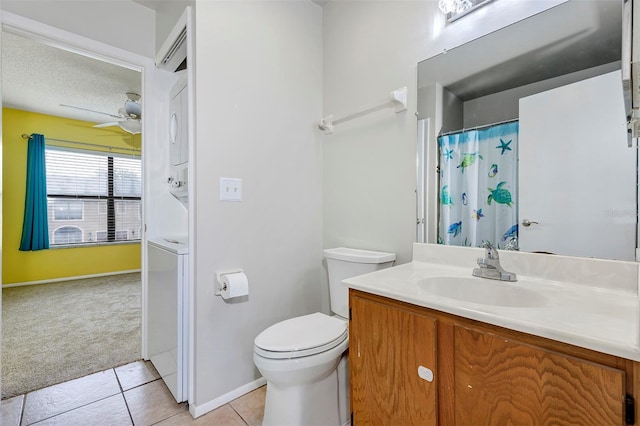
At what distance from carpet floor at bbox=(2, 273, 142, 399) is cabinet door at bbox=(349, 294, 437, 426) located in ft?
6.06

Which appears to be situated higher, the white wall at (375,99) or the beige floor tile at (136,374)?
the white wall at (375,99)

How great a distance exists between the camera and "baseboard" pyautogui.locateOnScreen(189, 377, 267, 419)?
1.46m

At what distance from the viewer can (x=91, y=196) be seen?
4535mm

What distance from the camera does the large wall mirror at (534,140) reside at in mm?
991

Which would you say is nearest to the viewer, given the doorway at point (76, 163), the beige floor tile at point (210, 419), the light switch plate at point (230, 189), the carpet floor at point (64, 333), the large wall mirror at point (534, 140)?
the large wall mirror at point (534, 140)

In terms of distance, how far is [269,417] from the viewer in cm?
129

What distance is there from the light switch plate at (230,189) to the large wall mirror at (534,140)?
996 mm

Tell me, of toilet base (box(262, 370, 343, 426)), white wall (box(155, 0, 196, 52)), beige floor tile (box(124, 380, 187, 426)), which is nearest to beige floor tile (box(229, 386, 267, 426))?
toilet base (box(262, 370, 343, 426))

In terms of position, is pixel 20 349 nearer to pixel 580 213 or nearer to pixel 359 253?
pixel 359 253

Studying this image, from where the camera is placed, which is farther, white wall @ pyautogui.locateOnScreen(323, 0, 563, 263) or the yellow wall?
the yellow wall

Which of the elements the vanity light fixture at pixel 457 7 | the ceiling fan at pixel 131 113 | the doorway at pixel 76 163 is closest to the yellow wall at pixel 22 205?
the doorway at pixel 76 163

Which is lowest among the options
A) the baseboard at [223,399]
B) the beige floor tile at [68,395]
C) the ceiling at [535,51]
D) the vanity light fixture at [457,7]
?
the beige floor tile at [68,395]

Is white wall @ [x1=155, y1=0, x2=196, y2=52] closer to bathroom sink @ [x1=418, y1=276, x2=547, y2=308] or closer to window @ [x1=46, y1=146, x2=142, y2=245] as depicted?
bathroom sink @ [x1=418, y1=276, x2=547, y2=308]

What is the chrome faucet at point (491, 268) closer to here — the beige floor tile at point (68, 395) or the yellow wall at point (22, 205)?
the beige floor tile at point (68, 395)
